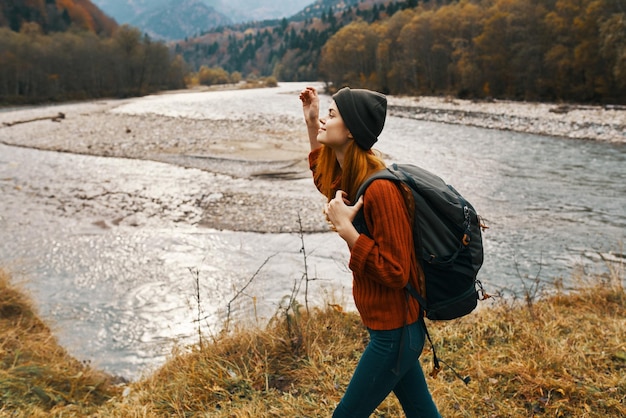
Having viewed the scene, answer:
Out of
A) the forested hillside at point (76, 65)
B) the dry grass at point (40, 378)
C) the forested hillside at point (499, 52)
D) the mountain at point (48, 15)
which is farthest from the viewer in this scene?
the mountain at point (48, 15)

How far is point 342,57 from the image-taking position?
6059cm

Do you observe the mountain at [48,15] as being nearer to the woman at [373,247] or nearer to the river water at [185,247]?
the river water at [185,247]

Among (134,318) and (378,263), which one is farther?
(134,318)

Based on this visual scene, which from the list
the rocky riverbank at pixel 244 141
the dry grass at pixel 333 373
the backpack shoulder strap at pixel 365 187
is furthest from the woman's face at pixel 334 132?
the dry grass at pixel 333 373

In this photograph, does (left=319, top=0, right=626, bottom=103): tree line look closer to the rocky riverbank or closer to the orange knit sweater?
the rocky riverbank

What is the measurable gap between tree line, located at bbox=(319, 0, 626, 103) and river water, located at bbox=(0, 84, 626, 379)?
21448 millimetres

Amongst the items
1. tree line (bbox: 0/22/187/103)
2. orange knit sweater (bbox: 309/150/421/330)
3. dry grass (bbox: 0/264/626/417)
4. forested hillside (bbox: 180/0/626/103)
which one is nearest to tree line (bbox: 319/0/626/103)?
forested hillside (bbox: 180/0/626/103)

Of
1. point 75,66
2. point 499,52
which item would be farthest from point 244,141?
point 75,66

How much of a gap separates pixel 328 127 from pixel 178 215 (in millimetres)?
9850

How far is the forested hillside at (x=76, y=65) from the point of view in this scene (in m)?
50.6

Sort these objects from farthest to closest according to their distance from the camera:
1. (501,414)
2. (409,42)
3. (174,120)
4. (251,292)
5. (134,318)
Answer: (409,42)
(174,120)
(251,292)
(134,318)
(501,414)

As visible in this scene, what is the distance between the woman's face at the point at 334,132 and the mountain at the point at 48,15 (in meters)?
101

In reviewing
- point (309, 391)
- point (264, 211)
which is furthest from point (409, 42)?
point (309, 391)

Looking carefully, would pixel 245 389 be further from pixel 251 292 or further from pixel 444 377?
pixel 251 292
